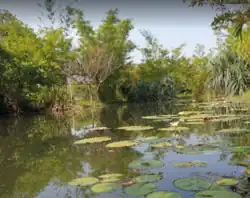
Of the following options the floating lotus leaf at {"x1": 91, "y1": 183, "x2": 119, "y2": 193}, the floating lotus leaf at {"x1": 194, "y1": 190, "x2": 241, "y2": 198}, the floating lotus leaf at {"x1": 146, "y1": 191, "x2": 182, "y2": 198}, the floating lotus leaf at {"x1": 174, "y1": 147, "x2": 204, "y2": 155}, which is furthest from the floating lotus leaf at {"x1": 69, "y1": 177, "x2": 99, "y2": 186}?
the floating lotus leaf at {"x1": 174, "y1": 147, "x2": 204, "y2": 155}

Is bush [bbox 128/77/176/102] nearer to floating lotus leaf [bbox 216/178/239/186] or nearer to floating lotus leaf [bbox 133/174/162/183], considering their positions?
floating lotus leaf [bbox 133/174/162/183]

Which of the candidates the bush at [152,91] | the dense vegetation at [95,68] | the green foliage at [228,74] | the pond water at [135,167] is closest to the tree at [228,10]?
the pond water at [135,167]

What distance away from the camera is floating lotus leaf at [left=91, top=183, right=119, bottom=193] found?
92.9 inches

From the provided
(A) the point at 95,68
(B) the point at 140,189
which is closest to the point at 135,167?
(B) the point at 140,189

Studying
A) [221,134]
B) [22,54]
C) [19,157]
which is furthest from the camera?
[22,54]

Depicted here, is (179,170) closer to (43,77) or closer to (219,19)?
(219,19)

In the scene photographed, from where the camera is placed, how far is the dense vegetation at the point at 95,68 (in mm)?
12484

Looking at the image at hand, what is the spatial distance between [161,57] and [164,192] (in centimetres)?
2525

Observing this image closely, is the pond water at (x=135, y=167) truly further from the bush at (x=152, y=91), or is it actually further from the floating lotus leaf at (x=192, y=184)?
the bush at (x=152, y=91)

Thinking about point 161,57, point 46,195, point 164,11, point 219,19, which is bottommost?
point 46,195

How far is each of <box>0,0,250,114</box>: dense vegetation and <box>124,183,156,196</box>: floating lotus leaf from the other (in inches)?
345

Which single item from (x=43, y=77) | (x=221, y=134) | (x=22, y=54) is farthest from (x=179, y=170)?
(x=22, y=54)

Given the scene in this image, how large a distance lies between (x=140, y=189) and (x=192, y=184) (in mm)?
422

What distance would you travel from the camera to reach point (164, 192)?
2.13 meters
